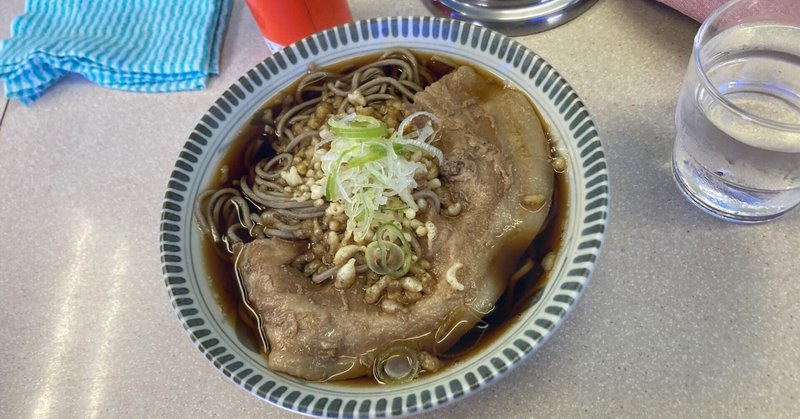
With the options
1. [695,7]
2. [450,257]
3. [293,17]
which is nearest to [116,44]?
[293,17]

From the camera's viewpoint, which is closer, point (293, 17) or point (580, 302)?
point (580, 302)

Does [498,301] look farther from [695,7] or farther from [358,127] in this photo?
[695,7]

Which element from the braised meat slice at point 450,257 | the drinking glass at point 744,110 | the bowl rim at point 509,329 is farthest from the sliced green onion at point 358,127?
the drinking glass at point 744,110

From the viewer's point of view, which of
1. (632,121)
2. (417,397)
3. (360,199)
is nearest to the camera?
(417,397)

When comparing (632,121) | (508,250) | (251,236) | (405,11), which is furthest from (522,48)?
(251,236)

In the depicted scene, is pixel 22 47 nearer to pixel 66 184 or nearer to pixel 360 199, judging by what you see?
pixel 66 184
